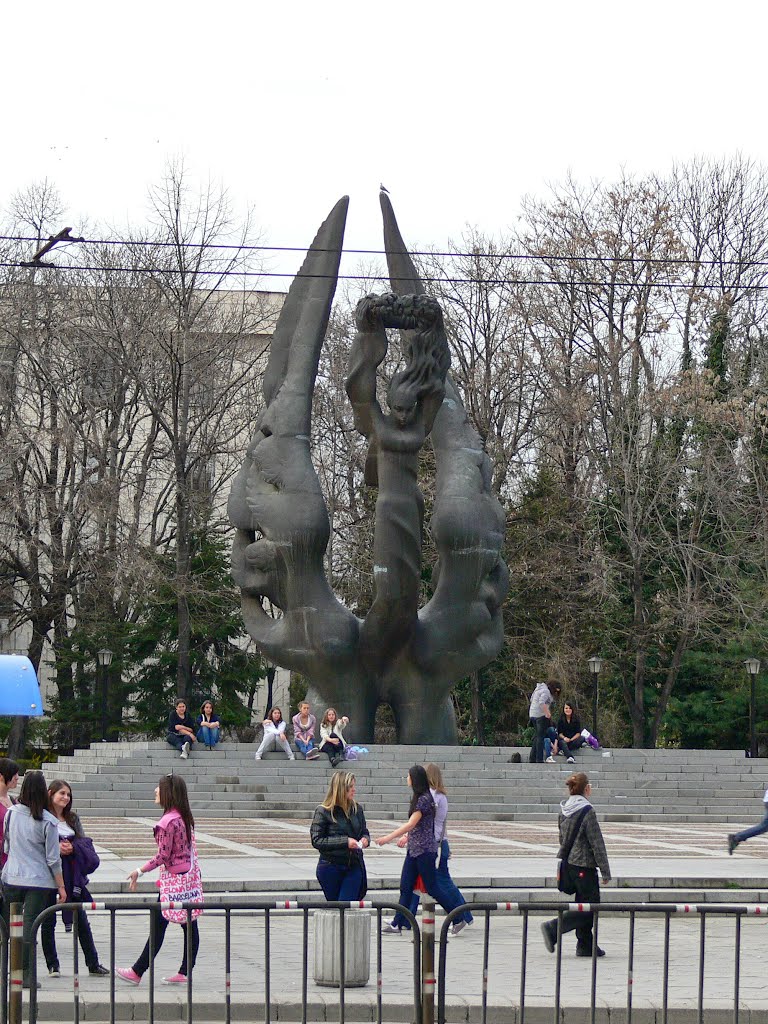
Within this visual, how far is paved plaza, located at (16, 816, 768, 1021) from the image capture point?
31.6 feet

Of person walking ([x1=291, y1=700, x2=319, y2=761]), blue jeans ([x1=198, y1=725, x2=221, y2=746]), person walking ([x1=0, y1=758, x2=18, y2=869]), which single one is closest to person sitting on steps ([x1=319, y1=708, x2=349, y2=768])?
person walking ([x1=291, y1=700, x2=319, y2=761])

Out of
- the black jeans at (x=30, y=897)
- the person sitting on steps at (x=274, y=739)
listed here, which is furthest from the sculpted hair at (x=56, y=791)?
the person sitting on steps at (x=274, y=739)

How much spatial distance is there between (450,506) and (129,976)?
694 inches

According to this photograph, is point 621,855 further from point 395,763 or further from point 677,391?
point 677,391

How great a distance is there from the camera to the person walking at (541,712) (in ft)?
90.2

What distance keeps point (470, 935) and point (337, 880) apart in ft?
7.60

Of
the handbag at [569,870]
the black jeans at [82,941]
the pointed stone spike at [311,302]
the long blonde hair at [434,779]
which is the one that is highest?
the pointed stone spike at [311,302]

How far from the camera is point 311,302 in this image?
92.8 feet

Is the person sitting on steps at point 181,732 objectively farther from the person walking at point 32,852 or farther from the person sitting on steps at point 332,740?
the person walking at point 32,852

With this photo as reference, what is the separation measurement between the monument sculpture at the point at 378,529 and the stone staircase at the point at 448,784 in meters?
1.49

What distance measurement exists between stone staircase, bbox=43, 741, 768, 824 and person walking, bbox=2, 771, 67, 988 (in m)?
14.1

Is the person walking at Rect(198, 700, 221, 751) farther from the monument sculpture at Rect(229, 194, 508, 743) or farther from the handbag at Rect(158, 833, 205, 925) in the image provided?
the handbag at Rect(158, 833, 205, 925)

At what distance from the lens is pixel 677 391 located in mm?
38938

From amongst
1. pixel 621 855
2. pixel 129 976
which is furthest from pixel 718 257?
pixel 129 976
